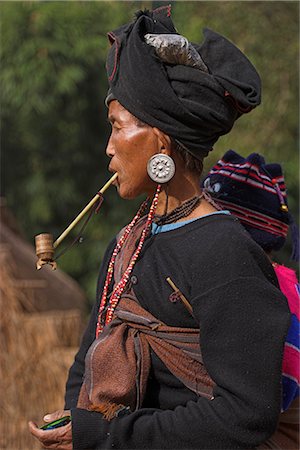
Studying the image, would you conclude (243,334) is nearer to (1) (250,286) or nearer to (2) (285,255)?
(1) (250,286)

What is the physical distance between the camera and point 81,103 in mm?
8055

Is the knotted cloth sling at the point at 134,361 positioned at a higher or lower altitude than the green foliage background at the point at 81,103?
higher

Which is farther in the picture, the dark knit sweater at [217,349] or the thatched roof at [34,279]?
the thatched roof at [34,279]

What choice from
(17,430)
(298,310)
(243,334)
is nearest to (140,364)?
(243,334)

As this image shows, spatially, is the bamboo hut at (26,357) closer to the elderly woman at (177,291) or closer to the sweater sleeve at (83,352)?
the sweater sleeve at (83,352)

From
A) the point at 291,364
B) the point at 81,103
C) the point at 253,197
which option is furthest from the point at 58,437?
the point at 81,103

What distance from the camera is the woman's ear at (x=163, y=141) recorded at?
2.22 metres

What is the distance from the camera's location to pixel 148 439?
2.09 meters

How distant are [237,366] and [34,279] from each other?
3.96 meters

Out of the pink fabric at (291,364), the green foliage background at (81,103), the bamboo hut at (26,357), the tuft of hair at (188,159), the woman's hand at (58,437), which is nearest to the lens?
the woman's hand at (58,437)

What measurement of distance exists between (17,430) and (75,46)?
3.79 metres

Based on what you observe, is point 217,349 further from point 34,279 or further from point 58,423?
point 34,279

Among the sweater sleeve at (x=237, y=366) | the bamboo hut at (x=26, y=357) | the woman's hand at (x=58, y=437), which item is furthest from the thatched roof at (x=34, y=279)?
the sweater sleeve at (x=237, y=366)

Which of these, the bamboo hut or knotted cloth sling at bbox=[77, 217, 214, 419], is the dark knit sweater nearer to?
knotted cloth sling at bbox=[77, 217, 214, 419]
